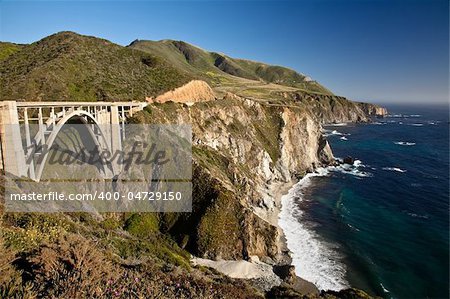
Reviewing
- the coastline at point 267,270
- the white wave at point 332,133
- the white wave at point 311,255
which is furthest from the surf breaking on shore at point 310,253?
the white wave at point 332,133

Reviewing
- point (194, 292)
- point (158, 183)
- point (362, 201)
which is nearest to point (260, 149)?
point (362, 201)

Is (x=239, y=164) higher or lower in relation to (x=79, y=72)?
lower

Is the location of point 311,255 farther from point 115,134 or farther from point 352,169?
point 352,169

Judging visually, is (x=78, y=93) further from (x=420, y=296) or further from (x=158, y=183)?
(x=420, y=296)

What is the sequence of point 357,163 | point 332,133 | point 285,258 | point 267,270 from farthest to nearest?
point 332,133 → point 357,163 → point 285,258 → point 267,270
